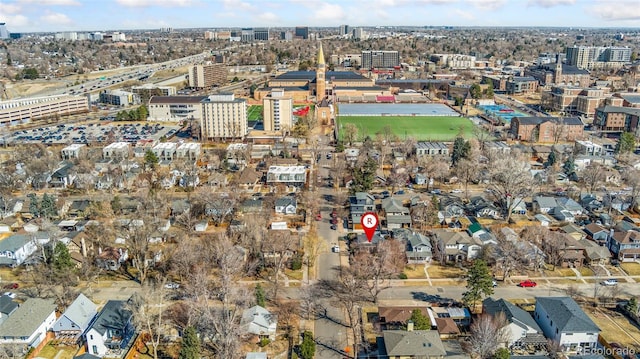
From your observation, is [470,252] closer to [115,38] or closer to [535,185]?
[535,185]

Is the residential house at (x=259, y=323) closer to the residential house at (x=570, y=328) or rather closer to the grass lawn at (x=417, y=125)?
the residential house at (x=570, y=328)

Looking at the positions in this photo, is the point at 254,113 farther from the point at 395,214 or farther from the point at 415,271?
the point at 415,271

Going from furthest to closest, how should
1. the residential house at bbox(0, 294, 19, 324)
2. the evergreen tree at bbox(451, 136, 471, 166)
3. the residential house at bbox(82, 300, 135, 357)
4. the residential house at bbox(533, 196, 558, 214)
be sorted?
the evergreen tree at bbox(451, 136, 471, 166)
the residential house at bbox(533, 196, 558, 214)
the residential house at bbox(0, 294, 19, 324)
the residential house at bbox(82, 300, 135, 357)

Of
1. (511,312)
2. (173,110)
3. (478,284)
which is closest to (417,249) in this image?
(478,284)

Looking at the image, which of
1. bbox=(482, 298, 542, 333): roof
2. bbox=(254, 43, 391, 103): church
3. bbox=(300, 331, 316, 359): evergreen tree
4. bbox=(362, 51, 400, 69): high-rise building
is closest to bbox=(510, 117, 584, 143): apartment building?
bbox=(254, 43, 391, 103): church

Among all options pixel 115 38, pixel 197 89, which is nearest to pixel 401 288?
pixel 197 89

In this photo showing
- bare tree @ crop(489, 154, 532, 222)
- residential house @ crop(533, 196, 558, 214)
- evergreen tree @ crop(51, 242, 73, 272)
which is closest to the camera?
evergreen tree @ crop(51, 242, 73, 272)

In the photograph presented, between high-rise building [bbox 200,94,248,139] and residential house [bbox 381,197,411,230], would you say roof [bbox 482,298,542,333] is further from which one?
high-rise building [bbox 200,94,248,139]
